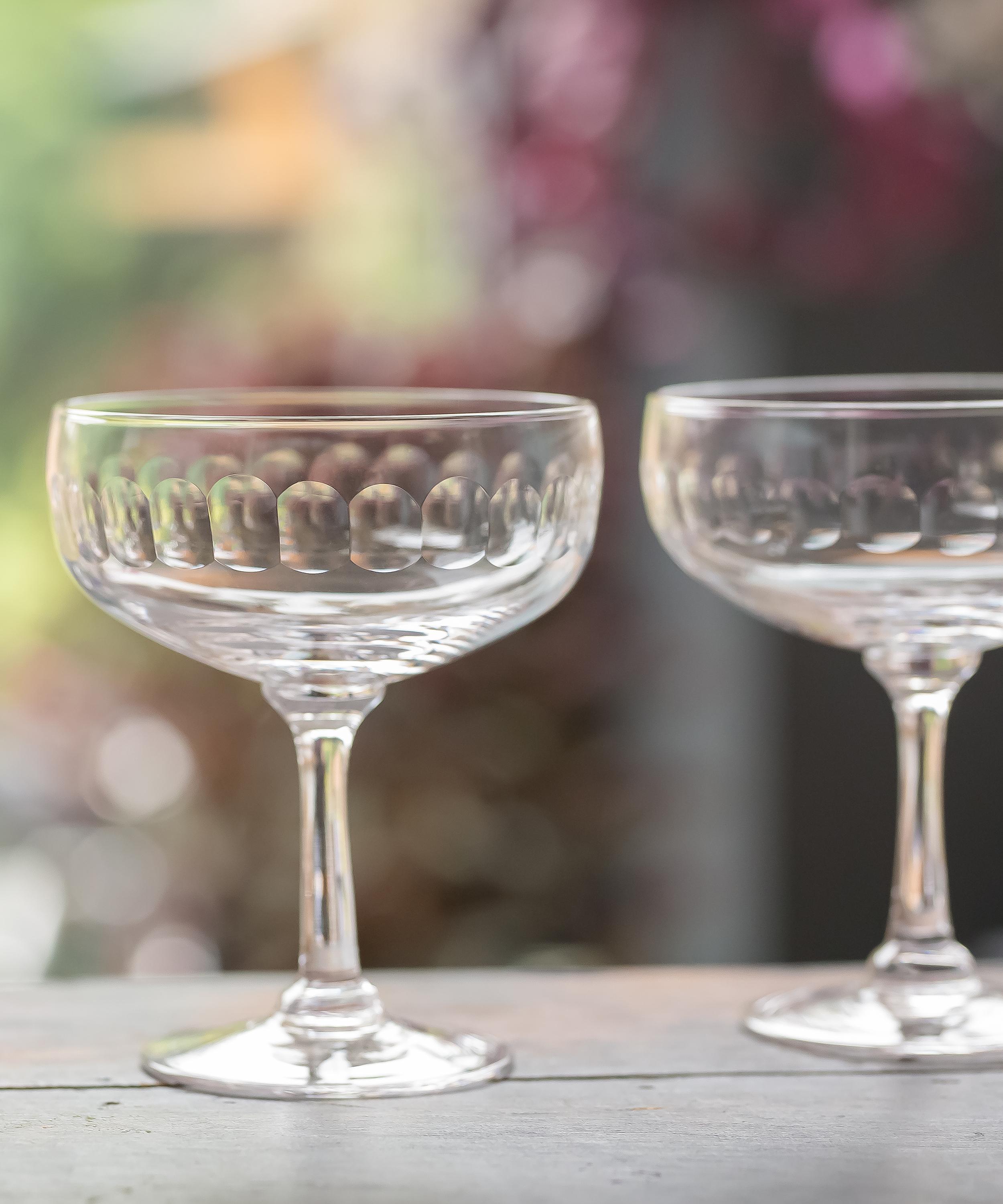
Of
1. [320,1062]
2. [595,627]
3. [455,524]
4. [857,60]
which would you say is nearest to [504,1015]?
[320,1062]

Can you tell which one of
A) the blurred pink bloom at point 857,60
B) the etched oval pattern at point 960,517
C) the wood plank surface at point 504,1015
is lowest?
the wood plank surface at point 504,1015

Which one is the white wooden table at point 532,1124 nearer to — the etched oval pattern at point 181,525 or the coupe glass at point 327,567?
the coupe glass at point 327,567

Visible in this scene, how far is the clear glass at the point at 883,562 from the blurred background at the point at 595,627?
3.70 ft

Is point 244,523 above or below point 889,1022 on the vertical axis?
above

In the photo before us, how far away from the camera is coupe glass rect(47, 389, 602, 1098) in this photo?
1.78 feet

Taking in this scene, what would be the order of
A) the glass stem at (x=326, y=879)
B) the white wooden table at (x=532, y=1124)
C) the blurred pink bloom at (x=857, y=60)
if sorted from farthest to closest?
the blurred pink bloom at (x=857, y=60)
the glass stem at (x=326, y=879)
the white wooden table at (x=532, y=1124)

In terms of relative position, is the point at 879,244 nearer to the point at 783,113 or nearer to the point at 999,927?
the point at 783,113

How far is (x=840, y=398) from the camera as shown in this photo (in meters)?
0.75

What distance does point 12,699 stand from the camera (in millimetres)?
2113

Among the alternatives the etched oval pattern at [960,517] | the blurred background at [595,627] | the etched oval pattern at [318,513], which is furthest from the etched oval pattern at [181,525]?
the blurred background at [595,627]

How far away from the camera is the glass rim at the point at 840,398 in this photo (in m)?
0.64

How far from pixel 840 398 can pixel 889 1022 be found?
0.87 ft

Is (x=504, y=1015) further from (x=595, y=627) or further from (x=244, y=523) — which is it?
(x=595, y=627)

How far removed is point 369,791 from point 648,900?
0.37 m
